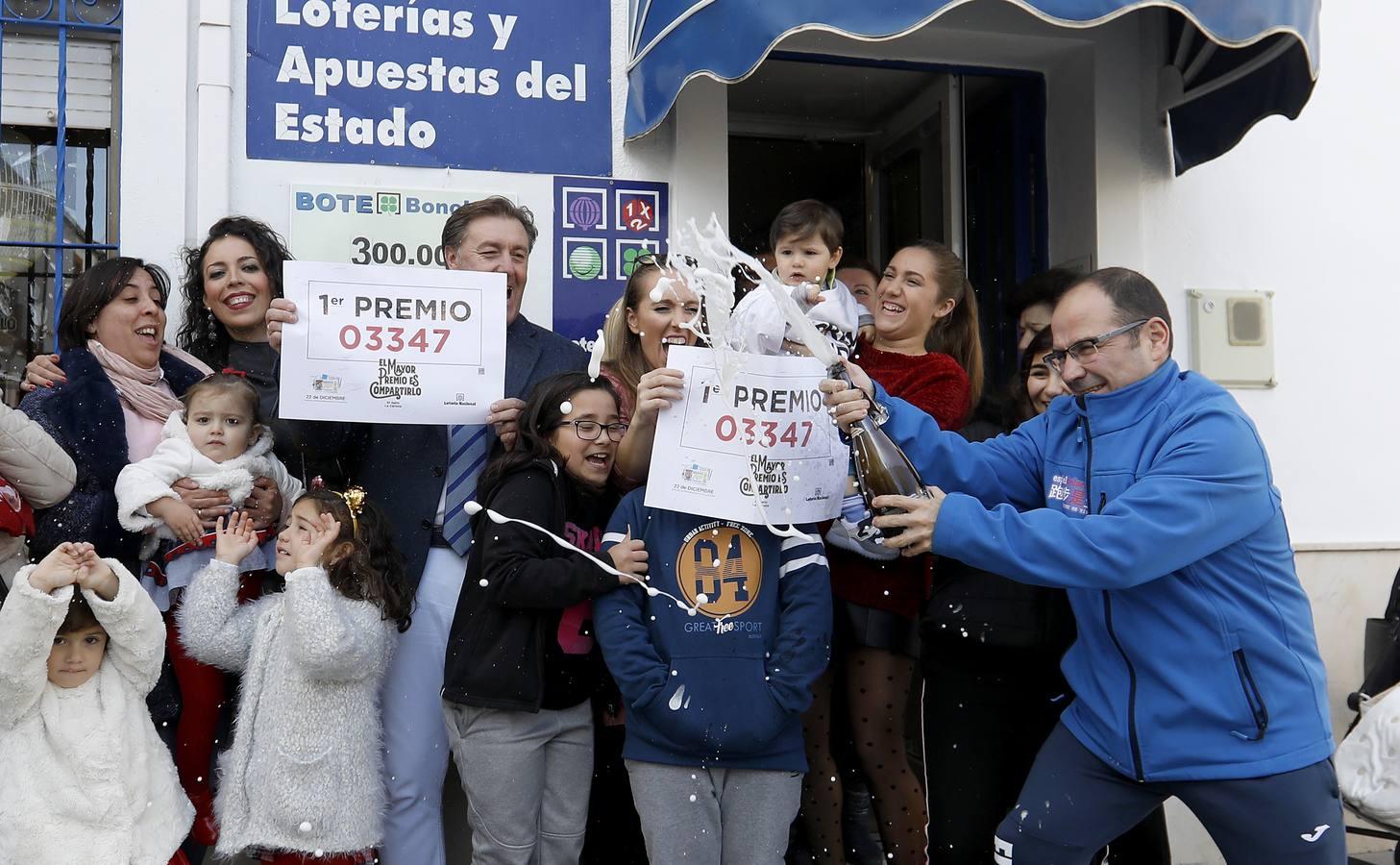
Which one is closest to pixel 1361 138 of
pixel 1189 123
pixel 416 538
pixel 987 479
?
pixel 1189 123

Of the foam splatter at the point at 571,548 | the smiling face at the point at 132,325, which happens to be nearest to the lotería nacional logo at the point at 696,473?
the foam splatter at the point at 571,548

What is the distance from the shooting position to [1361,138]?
609 centimetres

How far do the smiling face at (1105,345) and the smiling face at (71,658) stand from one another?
286 centimetres

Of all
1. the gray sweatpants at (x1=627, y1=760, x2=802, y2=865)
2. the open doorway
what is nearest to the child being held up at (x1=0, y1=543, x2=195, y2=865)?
the gray sweatpants at (x1=627, y1=760, x2=802, y2=865)

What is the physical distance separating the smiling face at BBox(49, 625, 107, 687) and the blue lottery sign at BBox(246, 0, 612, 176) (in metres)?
2.22

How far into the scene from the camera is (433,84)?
17.0 feet

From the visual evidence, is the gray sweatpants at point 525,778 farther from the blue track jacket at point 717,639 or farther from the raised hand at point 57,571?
the raised hand at point 57,571

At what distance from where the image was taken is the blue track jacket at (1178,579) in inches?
123

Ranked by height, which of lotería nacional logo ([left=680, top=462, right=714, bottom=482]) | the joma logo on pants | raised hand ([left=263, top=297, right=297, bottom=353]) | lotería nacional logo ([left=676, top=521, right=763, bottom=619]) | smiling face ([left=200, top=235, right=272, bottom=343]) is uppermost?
smiling face ([left=200, top=235, right=272, bottom=343])

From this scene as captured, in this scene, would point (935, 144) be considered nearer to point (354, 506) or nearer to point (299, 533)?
point (354, 506)

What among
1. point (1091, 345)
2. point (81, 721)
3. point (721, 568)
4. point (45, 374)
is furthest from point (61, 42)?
point (1091, 345)

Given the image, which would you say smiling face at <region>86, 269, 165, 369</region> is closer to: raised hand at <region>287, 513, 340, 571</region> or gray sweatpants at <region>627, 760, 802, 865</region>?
raised hand at <region>287, 513, 340, 571</region>

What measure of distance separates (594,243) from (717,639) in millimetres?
2243

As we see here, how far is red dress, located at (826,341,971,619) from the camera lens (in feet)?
13.3
